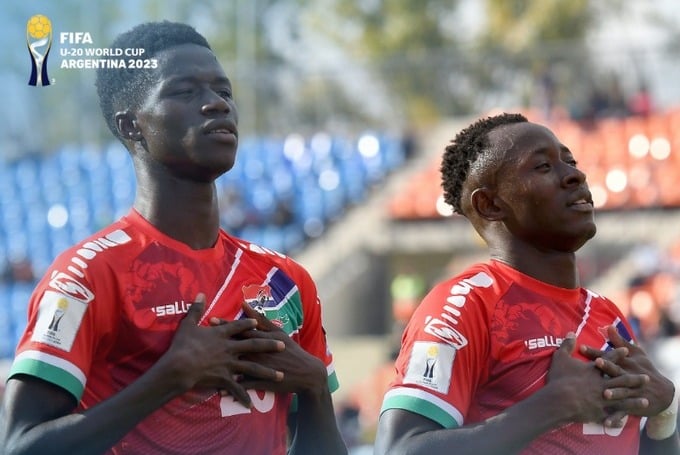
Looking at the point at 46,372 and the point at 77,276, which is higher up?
the point at 77,276

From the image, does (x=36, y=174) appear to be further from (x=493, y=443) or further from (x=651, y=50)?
(x=493, y=443)

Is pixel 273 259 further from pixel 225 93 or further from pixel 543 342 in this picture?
pixel 543 342

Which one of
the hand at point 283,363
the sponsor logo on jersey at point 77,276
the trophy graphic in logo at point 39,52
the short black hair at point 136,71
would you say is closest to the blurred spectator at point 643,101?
the trophy graphic in logo at point 39,52

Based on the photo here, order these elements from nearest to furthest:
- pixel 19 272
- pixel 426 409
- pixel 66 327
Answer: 1. pixel 66 327
2. pixel 426 409
3. pixel 19 272

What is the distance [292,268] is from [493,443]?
0.78 m

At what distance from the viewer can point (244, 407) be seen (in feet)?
10.6

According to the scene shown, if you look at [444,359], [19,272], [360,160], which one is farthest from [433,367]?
[360,160]

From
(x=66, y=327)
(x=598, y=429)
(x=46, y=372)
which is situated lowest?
(x=598, y=429)

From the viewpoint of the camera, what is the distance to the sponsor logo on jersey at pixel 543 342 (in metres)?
3.44

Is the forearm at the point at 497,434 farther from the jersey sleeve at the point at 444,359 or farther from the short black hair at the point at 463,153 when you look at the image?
the short black hair at the point at 463,153

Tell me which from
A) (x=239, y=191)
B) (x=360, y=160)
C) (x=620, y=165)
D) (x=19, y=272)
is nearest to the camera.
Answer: (x=620, y=165)

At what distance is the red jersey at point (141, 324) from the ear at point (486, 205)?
699mm

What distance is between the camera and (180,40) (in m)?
3.49

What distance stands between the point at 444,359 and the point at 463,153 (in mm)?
758
